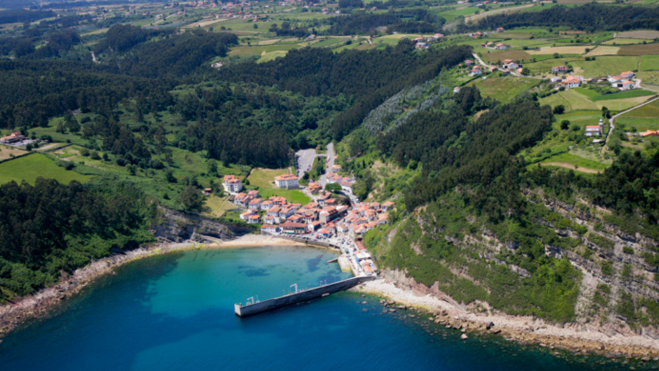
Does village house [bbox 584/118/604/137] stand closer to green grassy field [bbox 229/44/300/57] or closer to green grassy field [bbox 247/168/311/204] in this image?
green grassy field [bbox 247/168/311/204]

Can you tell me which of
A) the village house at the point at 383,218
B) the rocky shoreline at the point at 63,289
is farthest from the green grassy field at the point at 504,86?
the rocky shoreline at the point at 63,289

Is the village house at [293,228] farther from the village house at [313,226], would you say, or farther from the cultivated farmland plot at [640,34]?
the cultivated farmland plot at [640,34]

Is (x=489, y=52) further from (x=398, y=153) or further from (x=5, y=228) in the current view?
(x=5, y=228)

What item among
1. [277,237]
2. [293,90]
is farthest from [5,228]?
[293,90]

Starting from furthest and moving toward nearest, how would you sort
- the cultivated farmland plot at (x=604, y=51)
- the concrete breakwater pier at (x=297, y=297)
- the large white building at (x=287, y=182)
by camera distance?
the cultivated farmland plot at (x=604, y=51) → the large white building at (x=287, y=182) → the concrete breakwater pier at (x=297, y=297)

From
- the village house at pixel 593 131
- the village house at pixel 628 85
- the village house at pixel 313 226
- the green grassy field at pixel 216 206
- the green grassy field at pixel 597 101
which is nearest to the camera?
the village house at pixel 593 131

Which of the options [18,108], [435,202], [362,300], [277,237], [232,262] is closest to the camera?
[362,300]
